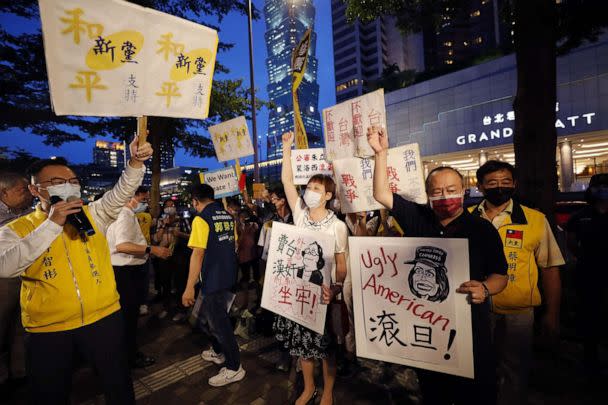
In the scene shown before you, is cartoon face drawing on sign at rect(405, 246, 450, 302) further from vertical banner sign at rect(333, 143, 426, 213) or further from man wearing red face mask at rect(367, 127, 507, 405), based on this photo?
vertical banner sign at rect(333, 143, 426, 213)

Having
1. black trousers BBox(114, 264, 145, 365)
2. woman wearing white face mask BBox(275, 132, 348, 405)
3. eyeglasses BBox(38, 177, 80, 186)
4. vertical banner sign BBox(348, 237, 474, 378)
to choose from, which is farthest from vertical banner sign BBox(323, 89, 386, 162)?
eyeglasses BBox(38, 177, 80, 186)

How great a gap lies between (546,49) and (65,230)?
642cm

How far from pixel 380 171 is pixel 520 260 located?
4.44 feet

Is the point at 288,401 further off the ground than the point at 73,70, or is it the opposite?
the point at 73,70

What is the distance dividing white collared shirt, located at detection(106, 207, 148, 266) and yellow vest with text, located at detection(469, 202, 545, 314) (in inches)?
142

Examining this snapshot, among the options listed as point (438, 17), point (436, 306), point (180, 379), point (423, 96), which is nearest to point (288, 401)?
point (180, 379)

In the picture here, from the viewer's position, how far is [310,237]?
8.84 feet

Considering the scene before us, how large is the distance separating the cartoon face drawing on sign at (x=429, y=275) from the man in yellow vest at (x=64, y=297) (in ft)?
6.62

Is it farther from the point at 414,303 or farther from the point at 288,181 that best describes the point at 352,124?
the point at 414,303

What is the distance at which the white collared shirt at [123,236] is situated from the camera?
356 centimetres

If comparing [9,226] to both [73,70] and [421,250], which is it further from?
[421,250]

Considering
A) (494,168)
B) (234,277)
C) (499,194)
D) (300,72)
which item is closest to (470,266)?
(499,194)

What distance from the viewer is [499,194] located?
262 centimetres

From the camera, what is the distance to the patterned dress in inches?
109
